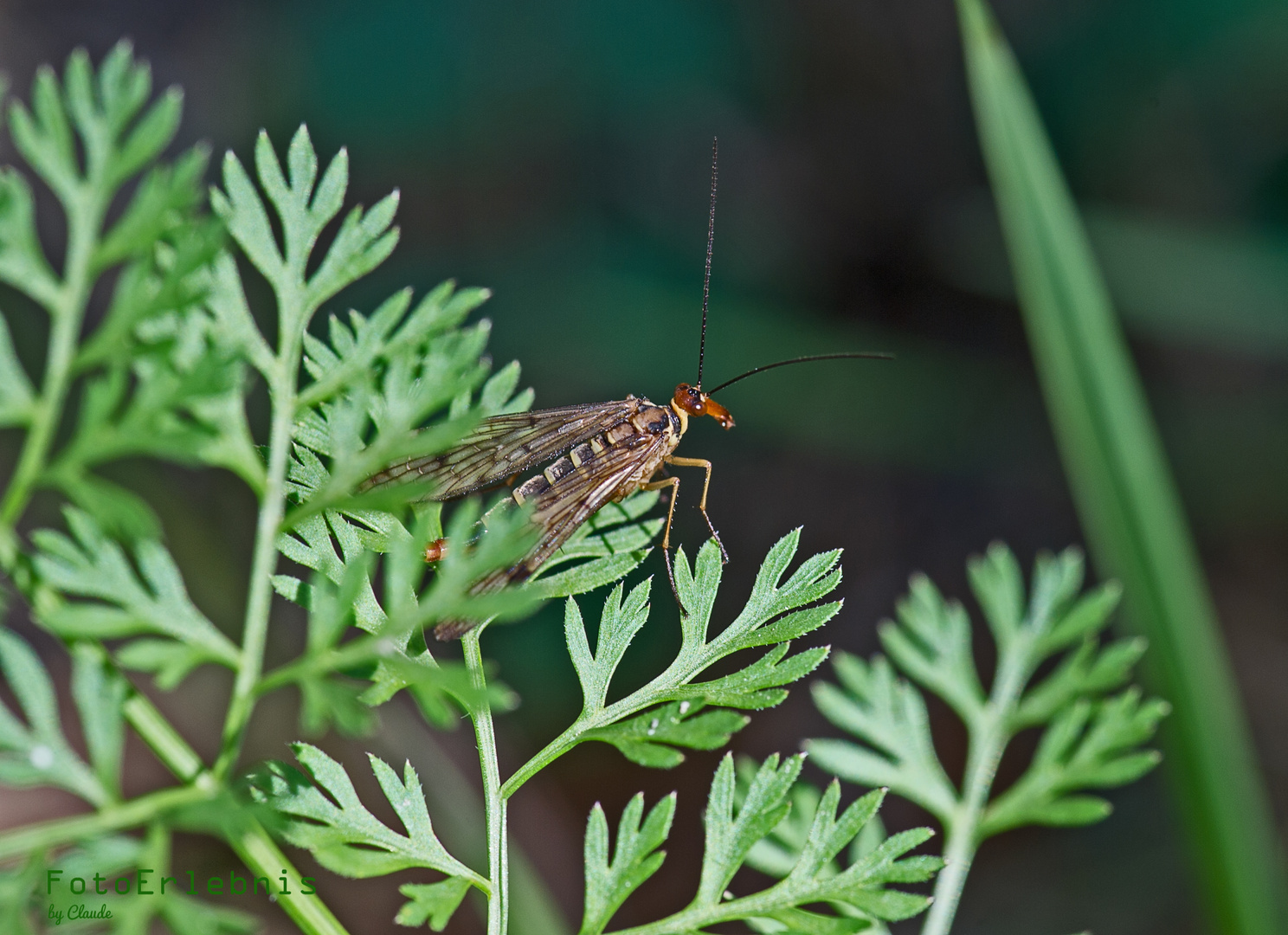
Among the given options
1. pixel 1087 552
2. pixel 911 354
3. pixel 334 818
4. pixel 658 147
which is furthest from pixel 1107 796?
pixel 334 818

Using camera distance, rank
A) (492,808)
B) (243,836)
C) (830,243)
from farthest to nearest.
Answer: (830,243), (492,808), (243,836)

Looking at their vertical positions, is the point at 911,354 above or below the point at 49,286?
above

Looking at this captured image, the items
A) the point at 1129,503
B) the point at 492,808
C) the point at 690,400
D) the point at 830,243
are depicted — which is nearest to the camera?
the point at 492,808

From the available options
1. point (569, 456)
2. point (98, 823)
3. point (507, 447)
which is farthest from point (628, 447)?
A: point (98, 823)

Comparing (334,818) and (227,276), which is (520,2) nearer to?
(227,276)

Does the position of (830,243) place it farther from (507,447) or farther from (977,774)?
(977,774)

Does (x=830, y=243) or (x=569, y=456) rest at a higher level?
(x=830, y=243)
